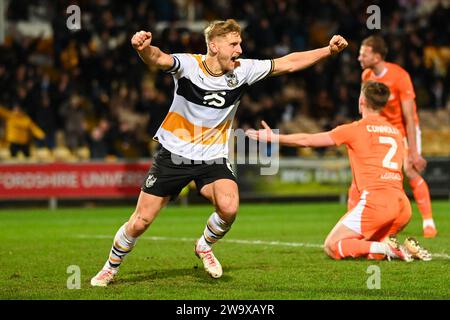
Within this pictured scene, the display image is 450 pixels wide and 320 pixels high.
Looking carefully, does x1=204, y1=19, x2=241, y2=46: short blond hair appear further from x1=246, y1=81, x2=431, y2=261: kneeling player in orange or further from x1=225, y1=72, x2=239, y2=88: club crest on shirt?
x1=246, y1=81, x2=431, y2=261: kneeling player in orange

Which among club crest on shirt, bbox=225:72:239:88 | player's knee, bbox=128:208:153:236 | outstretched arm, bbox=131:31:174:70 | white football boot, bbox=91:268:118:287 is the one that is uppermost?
outstretched arm, bbox=131:31:174:70

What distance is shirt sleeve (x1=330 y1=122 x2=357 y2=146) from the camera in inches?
375

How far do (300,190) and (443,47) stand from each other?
892 cm

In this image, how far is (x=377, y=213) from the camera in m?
9.48

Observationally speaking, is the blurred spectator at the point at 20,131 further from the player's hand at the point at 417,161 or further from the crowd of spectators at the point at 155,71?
the player's hand at the point at 417,161

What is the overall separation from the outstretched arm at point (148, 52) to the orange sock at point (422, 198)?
18.2 feet

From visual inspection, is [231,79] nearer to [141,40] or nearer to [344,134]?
[141,40]

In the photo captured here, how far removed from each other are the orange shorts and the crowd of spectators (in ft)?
38.3

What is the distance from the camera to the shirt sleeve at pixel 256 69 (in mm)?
8445

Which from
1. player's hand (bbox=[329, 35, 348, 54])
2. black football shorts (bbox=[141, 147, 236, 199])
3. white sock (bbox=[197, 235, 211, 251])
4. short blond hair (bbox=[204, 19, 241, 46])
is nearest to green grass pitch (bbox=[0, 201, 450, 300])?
white sock (bbox=[197, 235, 211, 251])

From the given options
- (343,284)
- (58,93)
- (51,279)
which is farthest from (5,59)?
(343,284)

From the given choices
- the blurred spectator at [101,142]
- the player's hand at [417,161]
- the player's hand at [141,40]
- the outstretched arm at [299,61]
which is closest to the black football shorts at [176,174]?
the outstretched arm at [299,61]

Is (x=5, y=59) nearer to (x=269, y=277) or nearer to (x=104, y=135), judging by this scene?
(x=104, y=135)

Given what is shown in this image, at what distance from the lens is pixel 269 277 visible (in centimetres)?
830
